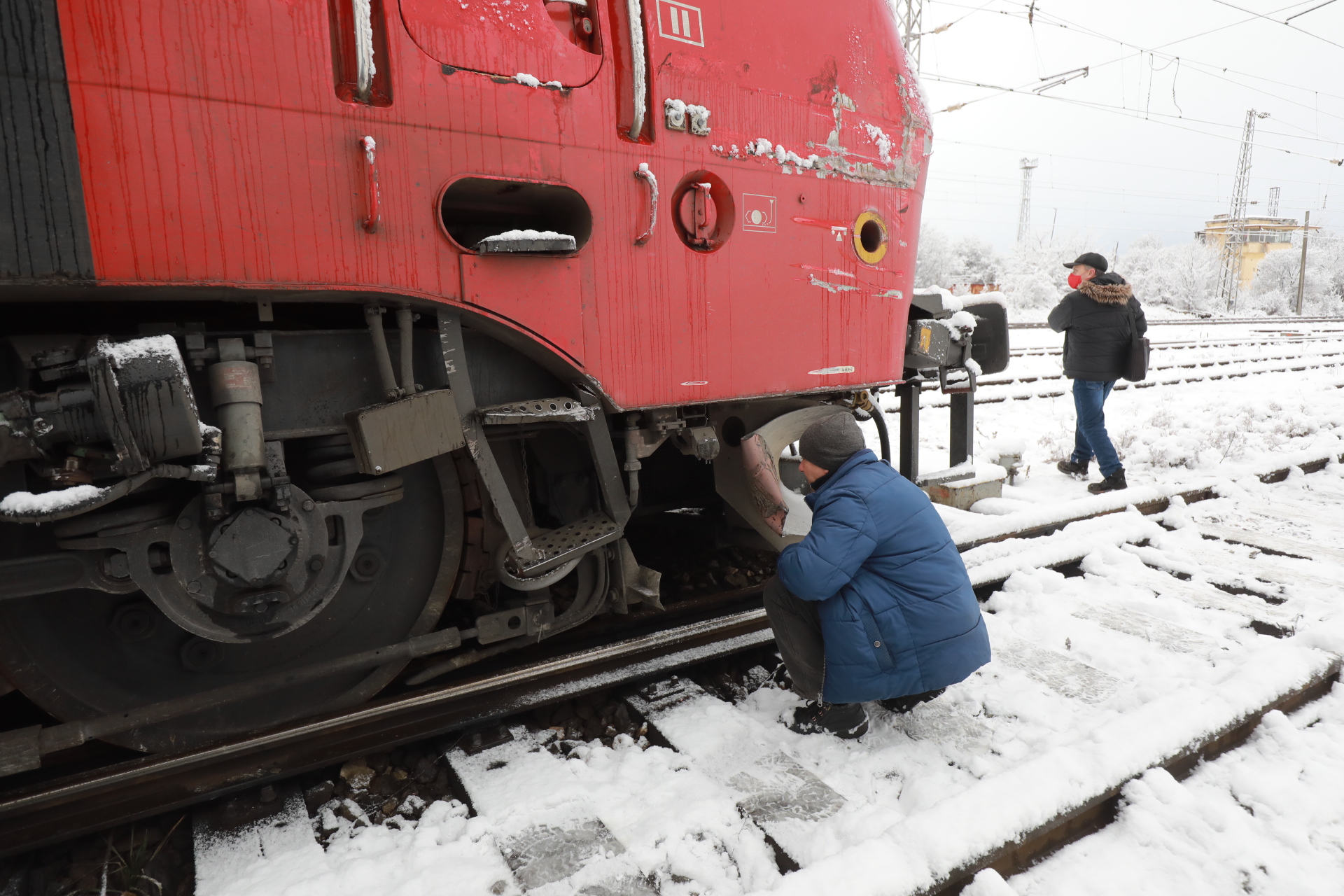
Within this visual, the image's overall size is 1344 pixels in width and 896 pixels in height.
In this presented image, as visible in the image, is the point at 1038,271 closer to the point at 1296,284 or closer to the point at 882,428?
the point at 1296,284

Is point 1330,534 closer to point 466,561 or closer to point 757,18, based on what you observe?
point 757,18

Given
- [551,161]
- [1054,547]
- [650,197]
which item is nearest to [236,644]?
[551,161]

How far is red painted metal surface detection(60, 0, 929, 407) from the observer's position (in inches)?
73.5

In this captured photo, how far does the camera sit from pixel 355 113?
6.89 ft

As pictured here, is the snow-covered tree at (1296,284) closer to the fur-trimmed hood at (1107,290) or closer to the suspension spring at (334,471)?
the fur-trimmed hood at (1107,290)

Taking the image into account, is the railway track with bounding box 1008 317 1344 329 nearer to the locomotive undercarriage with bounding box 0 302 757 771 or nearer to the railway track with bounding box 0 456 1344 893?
the railway track with bounding box 0 456 1344 893

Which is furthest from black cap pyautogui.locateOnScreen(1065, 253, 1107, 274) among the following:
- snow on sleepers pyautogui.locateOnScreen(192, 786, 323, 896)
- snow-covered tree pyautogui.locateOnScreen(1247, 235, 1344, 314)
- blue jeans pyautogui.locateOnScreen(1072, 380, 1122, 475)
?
snow-covered tree pyautogui.locateOnScreen(1247, 235, 1344, 314)

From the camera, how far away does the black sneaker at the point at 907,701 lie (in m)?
2.99

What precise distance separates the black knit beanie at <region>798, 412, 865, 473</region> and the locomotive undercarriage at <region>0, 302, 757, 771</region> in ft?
1.49

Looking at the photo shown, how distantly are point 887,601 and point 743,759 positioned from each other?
767 mm

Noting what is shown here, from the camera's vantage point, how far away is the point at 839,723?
113 inches

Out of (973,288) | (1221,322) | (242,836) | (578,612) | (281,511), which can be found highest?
(973,288)

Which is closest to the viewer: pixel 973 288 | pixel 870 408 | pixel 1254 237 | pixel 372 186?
pixel 372 186

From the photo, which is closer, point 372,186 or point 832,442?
point 372,186
